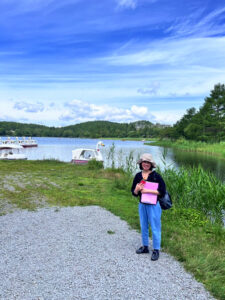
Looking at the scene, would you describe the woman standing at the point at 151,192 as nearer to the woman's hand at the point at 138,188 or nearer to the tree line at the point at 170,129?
the woman's hand at the point at 138,188

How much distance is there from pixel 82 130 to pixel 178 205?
114 meters

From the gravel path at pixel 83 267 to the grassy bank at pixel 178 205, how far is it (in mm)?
337

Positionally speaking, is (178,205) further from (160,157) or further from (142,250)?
(160,157)

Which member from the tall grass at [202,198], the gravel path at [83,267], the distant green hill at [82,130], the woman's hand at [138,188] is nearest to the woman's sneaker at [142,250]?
the gravel path at [83,267]

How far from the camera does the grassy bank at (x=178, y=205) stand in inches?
148

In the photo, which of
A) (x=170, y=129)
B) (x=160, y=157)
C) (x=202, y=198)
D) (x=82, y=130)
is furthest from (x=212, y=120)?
(x=82, y=130)

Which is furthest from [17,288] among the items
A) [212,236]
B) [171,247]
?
[212,236]

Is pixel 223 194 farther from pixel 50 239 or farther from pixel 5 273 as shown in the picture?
pixel 5 273

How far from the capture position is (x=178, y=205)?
24.1 feet

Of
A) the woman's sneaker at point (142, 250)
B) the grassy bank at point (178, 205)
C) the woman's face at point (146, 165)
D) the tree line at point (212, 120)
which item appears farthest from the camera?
the tree line at point (212, 120)

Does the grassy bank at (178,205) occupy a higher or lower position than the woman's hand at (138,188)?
lower

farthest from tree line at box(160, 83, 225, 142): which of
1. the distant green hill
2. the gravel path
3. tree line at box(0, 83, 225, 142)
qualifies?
the distant green hill

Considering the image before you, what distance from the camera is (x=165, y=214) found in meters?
6.66

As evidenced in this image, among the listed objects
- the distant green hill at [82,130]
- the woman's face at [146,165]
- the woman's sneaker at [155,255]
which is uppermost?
the distant green hill at [82,130]
